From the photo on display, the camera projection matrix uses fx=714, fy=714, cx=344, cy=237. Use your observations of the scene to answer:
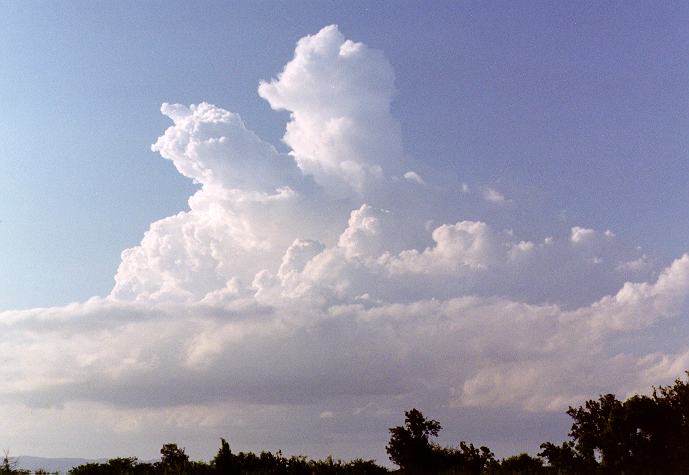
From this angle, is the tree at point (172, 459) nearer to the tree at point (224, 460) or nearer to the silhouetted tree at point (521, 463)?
the tree at point (224, 460)

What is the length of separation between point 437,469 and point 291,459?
12.5 m

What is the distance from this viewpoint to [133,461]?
56844 mm

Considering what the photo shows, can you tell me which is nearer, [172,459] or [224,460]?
[224,460]

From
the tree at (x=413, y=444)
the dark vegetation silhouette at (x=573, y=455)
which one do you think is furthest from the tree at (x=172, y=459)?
the tree at (x=413, y=444)

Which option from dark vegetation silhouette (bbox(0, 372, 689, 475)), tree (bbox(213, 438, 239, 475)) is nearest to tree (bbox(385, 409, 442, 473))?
dark vegetation silhouette (bbox(0, 372, 689, 475))

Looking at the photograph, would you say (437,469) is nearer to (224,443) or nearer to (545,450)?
(545,450)

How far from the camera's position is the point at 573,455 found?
172ft

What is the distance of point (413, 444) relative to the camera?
5769cm

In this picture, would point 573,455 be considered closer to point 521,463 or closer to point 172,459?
point 521,463

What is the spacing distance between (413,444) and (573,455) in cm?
1242

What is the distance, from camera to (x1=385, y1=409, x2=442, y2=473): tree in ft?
189

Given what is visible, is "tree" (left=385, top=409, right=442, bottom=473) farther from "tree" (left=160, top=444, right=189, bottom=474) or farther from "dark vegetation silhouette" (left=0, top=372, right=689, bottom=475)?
"tree" (left=160, top=444, right=189, bottom=474)

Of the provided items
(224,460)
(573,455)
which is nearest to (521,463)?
(573,455)

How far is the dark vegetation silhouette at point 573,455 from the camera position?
49.7 m
